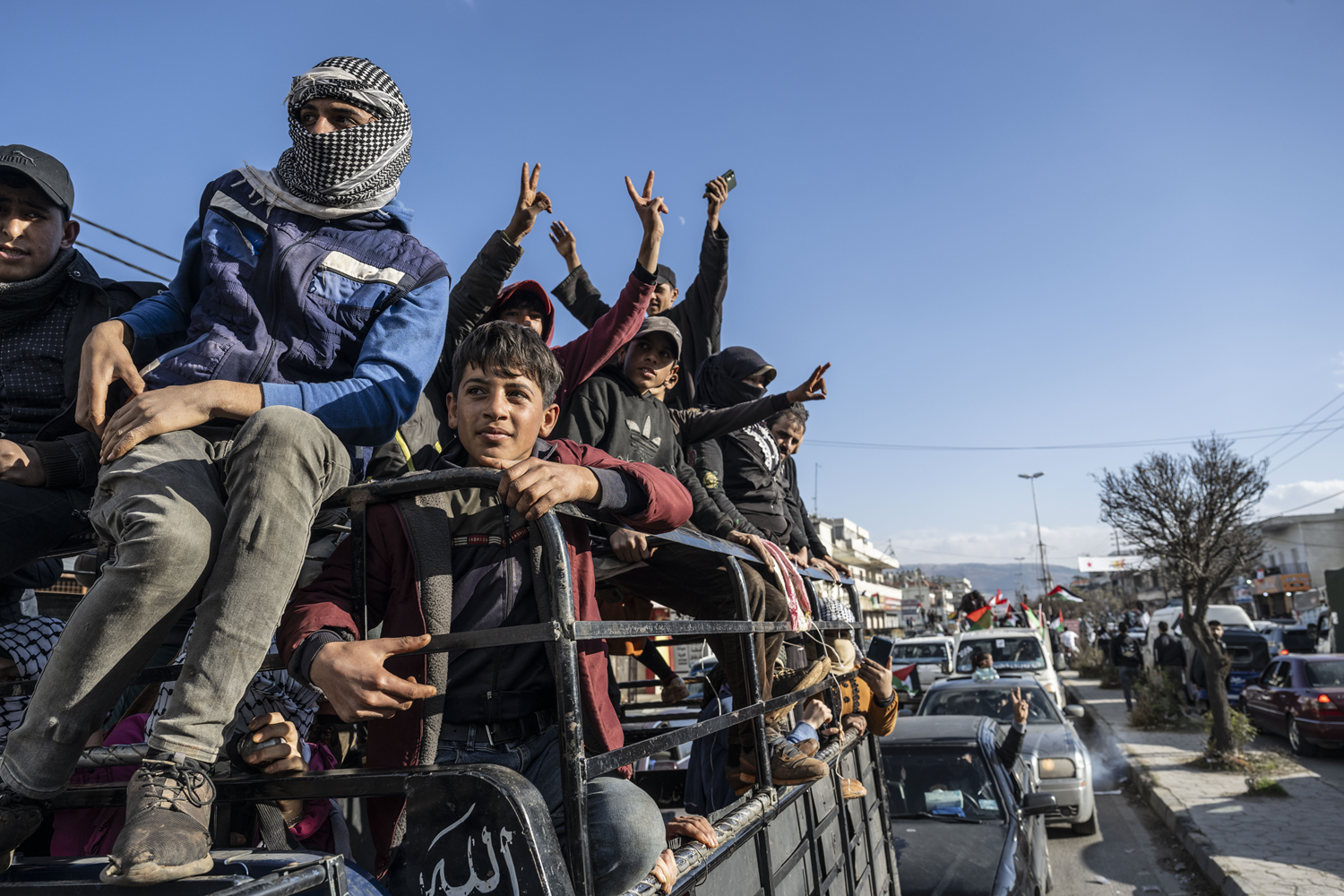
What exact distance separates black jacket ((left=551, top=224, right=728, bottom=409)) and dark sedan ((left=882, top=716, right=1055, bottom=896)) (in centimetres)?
325

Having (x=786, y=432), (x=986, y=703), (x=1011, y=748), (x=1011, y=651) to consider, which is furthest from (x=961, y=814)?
(x=1011, y=651)

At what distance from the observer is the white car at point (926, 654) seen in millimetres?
19150

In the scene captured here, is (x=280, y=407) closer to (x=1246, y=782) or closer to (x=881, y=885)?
(x=881, y=885)

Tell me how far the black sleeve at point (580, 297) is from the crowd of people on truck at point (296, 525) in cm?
198

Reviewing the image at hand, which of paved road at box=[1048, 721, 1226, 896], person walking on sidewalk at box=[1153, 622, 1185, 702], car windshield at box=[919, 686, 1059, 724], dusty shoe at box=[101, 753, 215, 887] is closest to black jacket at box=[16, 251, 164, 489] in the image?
dusty shoe at box=[101, 753, 215, 887]

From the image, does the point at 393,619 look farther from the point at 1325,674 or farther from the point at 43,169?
the point at 1325,674

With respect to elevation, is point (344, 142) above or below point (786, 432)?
above

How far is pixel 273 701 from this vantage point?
2041 mm

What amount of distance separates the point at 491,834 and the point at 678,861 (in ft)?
1.62

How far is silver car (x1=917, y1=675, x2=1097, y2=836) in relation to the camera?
29.1 ft

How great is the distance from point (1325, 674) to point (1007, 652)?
15.7 feet

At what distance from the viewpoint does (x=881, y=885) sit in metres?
3.60

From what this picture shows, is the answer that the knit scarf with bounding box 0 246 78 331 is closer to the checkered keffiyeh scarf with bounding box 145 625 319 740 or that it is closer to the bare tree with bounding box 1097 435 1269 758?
the checkered keffiyeh scarf with bounding box 145 625 319 740

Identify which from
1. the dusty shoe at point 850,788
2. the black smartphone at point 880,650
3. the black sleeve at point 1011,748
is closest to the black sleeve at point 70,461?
the dusty shoe at point 850,788
